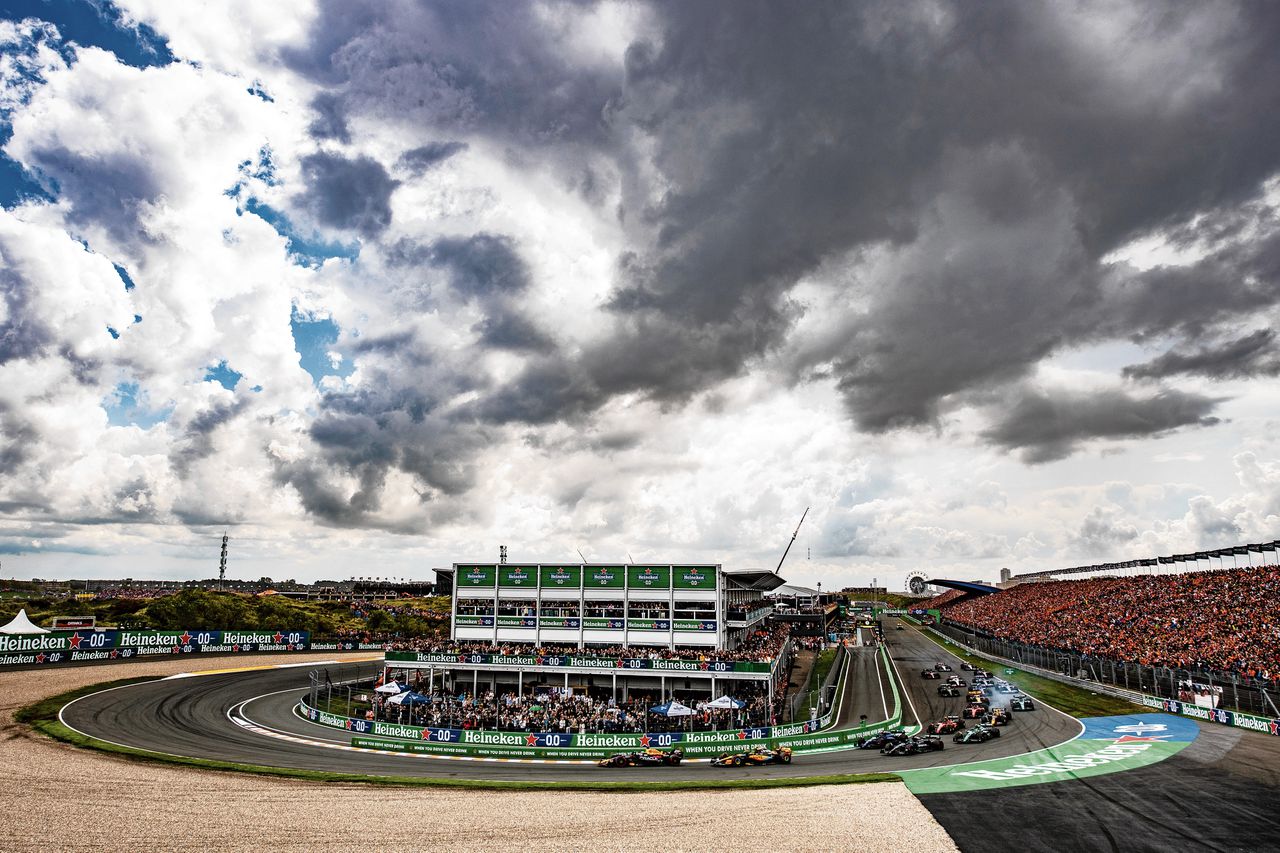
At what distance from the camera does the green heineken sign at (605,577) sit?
209 ft

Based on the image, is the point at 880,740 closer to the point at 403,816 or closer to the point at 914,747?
the point at 914,747

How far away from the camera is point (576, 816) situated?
2673 cm

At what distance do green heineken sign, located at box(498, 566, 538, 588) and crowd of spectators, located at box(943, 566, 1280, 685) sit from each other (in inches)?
2003

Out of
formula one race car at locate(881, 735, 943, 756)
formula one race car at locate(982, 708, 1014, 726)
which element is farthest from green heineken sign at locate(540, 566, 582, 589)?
formula one race car at locate(982, 708, 1014, 726)

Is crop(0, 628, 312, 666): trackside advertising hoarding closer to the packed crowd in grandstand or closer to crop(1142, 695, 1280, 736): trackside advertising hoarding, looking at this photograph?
the packed crowd in grandstand

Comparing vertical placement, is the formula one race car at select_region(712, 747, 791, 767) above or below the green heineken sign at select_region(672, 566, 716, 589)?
below

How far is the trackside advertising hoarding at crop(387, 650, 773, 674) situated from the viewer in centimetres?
5225

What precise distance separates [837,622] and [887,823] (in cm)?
12810

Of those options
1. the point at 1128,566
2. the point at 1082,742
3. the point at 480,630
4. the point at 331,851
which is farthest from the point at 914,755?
the point at 1128,566

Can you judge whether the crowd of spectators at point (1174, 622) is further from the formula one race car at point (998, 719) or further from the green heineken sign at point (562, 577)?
the green heineken sign at point (562, 577)

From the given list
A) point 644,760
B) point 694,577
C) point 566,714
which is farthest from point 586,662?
point 644,760

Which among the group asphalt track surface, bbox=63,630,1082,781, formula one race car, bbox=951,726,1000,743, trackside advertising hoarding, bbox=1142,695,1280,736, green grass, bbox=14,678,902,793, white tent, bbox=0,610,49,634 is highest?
white tent, bbox=0,610,49,634

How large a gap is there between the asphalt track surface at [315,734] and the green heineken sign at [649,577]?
17726mm

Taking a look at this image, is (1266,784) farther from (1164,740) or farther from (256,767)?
(256,767)
